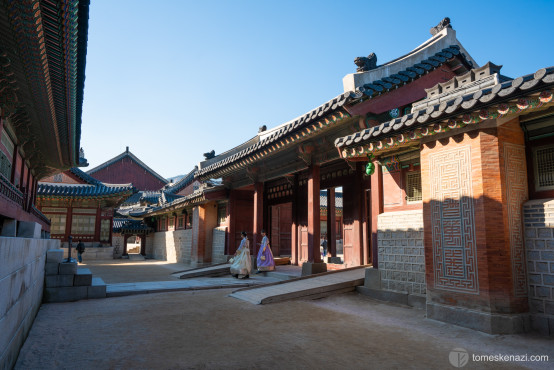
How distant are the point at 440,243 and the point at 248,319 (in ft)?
11.0

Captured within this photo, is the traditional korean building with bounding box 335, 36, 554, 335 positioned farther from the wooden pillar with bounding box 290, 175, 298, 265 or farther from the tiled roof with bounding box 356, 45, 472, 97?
the wooden pillar with bounding box 290, 175, 298, 265

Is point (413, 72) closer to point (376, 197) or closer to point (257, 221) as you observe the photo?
point (376, 197)

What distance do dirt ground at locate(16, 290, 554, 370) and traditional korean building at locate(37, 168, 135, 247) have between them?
17.6m

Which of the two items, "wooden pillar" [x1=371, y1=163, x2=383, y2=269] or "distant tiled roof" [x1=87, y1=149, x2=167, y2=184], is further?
"distant tiled roof" [x1=87, y1=149, x2=167, y2=184]

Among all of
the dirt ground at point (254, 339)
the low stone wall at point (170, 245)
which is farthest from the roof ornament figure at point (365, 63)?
the low stone wall at point (170, 245)

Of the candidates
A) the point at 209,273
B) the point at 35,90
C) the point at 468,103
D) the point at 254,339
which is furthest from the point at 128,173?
the point at 468,103

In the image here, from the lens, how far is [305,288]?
25.2ft

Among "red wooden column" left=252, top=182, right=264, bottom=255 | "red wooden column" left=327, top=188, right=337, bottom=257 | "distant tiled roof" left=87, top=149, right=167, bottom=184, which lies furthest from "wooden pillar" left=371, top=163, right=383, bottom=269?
"distant tiled roof" left=87, top=149, right=167, bottom=184

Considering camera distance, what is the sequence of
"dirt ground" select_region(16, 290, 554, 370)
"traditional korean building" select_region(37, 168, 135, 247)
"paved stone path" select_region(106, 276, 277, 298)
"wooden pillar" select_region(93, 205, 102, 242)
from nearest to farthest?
"dirt ground" select_region(16, 290, 554, 370), "paved stone path" select_region(106, 276, 277, 298), "traditional korean building" select_region(37, 168, 135, 247), "wooden pillar" select_region(93, 205, 102, 242)

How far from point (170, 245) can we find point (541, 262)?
Result: 69.3ft

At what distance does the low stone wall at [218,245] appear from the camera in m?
16.1

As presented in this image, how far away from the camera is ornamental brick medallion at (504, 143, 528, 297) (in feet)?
16.8

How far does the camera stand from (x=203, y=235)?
1725cm

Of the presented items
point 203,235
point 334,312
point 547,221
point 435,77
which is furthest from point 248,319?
point 203,235
